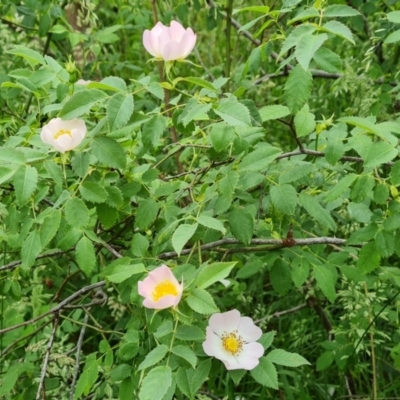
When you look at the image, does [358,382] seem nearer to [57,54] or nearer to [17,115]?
[17,115]

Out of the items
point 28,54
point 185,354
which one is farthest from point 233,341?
point 28,54

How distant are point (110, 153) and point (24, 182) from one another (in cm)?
14

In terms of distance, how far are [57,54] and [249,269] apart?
1593 mm

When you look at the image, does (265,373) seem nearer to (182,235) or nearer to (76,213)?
(182,235)

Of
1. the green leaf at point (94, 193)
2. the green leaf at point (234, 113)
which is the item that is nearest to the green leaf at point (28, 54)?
the green leaf at point (94, 193)

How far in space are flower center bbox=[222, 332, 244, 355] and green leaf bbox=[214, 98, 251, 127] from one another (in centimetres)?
33

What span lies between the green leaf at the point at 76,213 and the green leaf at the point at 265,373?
1.15 ft

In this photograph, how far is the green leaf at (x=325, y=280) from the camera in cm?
117

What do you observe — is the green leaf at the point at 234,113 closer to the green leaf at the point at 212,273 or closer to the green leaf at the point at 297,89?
the green leaf at the point at 297,89

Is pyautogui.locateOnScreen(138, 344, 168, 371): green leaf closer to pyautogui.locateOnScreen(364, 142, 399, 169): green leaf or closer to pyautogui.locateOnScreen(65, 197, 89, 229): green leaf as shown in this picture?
pyautogui.locateOnScreen(65, 197, 89, 229): green leaf

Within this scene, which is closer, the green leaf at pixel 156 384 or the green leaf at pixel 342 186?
the green leaf at pixel 156 384

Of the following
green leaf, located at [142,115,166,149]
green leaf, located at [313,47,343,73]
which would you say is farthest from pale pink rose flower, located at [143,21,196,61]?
green leaf, located at [313,47,343,73]

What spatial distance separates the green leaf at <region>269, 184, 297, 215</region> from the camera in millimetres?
1038

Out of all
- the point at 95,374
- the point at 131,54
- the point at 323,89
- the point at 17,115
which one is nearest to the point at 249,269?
the point at 95,374
